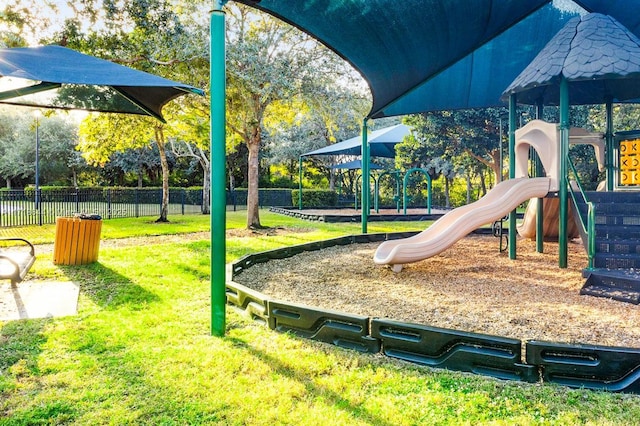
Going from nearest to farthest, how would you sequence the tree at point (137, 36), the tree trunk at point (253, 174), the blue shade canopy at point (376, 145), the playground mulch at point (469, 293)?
the playground mulch at point (469, 293), the tree at point (137, 36), the tree trunk at point (253, 174), the blue shade canopy at point (376, 145)

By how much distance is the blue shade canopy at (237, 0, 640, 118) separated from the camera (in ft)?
20.9

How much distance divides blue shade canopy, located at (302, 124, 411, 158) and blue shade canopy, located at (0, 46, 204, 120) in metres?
15.8

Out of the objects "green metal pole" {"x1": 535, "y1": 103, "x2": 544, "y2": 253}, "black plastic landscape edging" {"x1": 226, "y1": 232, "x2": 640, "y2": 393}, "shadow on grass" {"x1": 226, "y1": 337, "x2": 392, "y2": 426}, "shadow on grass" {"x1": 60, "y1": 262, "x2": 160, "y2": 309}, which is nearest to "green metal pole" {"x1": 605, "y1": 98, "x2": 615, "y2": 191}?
"green metal pole" {"x1": 535, "y1": 103, "x2": 544, "y2": 253}

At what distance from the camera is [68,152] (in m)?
38.9

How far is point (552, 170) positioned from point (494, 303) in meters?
3.26

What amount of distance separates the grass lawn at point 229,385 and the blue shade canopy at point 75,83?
2.24 meters

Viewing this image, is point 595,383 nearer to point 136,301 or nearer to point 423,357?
point 423,357

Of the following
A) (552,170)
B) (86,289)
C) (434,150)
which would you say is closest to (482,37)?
(552,170)

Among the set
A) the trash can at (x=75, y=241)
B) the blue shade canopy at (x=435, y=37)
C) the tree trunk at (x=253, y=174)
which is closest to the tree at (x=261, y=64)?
the tree trunk at (x=253, y=174)

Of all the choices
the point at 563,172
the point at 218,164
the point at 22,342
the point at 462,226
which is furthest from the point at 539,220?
the point at 22,342

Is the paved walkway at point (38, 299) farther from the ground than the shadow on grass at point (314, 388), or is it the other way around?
the paved walkway at point (38, 299)

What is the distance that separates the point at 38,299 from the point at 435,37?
705 centimetres

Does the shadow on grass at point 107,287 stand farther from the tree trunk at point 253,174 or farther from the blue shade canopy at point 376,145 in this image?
the blue shade canopy at point 376,145

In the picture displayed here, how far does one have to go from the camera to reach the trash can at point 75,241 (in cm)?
741
